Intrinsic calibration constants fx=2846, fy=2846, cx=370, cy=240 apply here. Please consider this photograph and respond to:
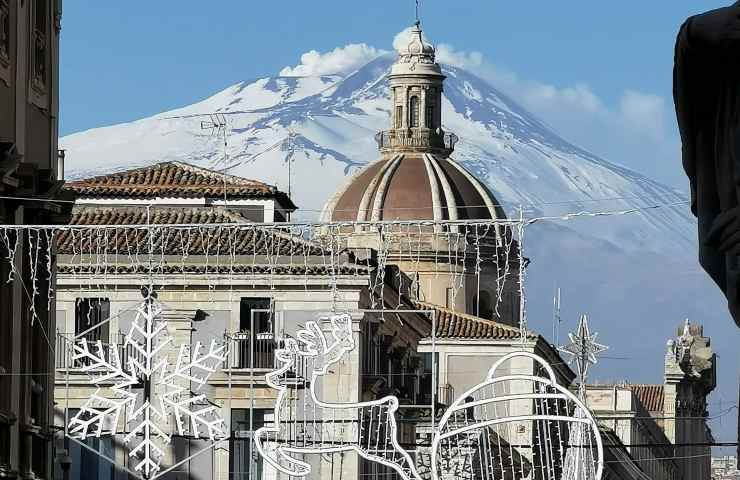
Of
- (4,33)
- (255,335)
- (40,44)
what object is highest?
(40,44)

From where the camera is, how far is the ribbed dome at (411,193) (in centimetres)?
10281

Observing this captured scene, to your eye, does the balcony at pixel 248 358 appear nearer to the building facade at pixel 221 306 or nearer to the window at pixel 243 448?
the building facade at pixel 221 306

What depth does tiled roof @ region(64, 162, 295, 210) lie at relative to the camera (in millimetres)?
53500

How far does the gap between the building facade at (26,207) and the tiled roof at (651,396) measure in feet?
265

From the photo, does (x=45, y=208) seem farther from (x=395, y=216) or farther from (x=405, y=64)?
(x=405, y=64)

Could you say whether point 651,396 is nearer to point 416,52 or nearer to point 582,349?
point 416,52

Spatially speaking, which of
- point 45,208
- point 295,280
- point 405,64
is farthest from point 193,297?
point 405,64

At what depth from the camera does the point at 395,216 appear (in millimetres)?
103812

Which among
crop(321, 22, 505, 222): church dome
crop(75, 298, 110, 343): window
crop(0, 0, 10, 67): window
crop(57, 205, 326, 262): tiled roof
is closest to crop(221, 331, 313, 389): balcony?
crop(57, 205, 326, 262): tiled roof

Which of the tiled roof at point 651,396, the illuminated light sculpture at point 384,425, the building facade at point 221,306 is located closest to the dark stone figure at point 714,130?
the illuminated light sculpture at point 384,425

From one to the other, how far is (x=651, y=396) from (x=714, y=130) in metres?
110

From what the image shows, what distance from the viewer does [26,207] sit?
31016mm

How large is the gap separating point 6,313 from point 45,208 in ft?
6.55

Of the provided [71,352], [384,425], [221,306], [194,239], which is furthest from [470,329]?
[71,352]
